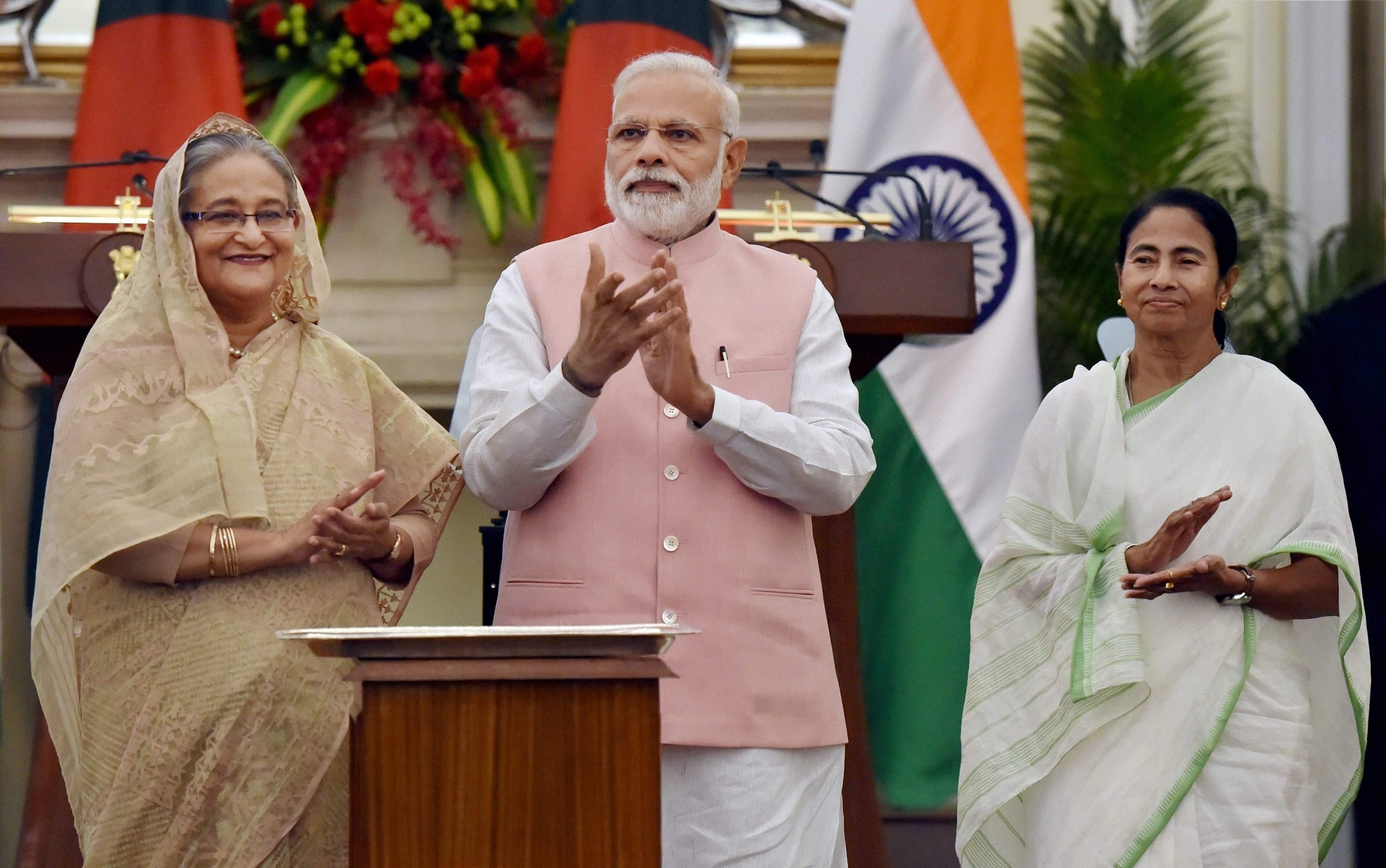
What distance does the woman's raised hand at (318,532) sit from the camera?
2.50 m

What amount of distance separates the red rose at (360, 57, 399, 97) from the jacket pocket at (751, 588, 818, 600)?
2.97 meters

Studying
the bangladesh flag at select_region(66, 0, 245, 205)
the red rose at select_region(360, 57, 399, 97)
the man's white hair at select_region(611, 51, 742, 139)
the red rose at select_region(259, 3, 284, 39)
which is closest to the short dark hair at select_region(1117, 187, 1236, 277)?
the man's white hair at select_region(611, 51, 742, 139)

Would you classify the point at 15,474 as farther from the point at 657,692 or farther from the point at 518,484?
the point at 657,692

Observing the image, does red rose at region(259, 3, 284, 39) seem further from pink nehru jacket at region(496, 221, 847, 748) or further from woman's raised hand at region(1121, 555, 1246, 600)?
woman's raised hand at region(1121, 555, 1246, 600)

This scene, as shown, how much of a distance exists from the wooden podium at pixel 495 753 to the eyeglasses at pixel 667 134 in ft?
3.25

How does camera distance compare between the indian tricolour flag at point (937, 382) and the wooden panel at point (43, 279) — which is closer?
the wooden panel at point (43, 279)

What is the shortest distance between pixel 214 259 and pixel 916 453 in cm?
292

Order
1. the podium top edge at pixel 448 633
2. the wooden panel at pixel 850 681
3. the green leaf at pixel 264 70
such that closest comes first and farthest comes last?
1. the podium top edge at pixel 448 633
2. the wooden panel at pixel 850 681
3. the green leaf at pixel 264 70

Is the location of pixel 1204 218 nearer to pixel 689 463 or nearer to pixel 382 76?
pixel 689 463

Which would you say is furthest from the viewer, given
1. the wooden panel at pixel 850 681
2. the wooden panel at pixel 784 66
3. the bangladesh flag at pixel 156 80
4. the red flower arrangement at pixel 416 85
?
the wooden panel at pixel 784 66

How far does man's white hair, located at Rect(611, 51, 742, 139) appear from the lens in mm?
2770

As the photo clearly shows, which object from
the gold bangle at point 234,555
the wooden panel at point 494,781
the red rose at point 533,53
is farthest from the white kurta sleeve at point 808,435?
the red rose at point 533,53

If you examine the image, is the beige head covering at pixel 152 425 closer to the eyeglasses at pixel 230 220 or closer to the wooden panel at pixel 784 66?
the eyeglasses at pixel 230 220

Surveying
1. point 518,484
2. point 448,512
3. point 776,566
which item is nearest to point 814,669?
point 776,566
